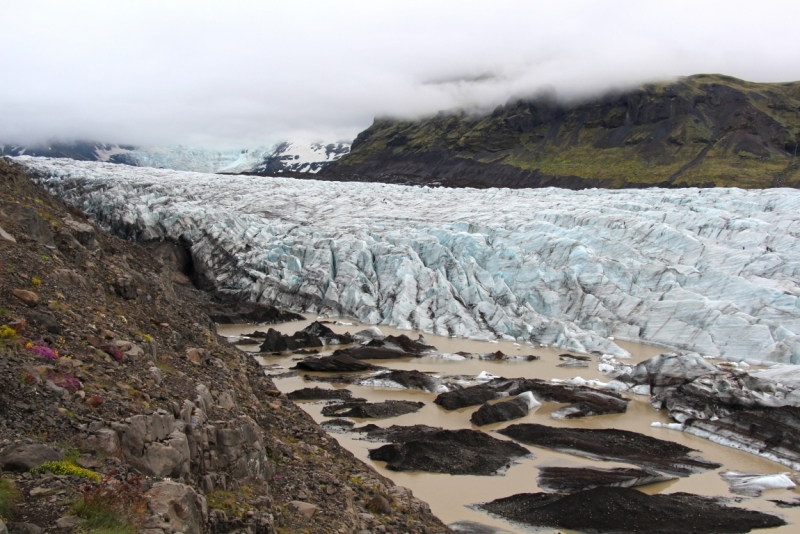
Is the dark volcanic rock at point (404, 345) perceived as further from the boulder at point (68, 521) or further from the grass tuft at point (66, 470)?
the boulder at point (68, 521)

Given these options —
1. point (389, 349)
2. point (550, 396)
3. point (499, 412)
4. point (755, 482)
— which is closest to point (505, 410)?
point (499, 412)

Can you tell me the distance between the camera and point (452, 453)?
518 inches

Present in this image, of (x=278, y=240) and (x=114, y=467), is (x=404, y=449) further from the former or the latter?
(x=278, y=240)

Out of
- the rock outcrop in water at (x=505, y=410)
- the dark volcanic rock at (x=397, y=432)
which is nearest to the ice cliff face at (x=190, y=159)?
the rock outcrop in water at (x=505, y=410)

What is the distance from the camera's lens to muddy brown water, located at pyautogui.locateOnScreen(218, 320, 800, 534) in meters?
11.4

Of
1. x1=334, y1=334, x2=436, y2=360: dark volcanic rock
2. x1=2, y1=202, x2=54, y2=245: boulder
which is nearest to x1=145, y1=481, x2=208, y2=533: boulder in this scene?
x1=2, y1=202, x2=54, y2=245: boulder

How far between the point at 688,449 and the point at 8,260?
1468 cm

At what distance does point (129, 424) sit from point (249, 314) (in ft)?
84.1

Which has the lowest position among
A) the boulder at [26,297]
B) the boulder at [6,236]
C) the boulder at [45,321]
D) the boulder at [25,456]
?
the boulder at [25,456]

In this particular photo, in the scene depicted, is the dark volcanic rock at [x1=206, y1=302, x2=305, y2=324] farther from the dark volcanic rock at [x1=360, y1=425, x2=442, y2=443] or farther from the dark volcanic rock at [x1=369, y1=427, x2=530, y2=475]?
→ the dark volcanic rock at [x1=369, y1=427, x2=530, y2=475]

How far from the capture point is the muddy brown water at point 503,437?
11438mm

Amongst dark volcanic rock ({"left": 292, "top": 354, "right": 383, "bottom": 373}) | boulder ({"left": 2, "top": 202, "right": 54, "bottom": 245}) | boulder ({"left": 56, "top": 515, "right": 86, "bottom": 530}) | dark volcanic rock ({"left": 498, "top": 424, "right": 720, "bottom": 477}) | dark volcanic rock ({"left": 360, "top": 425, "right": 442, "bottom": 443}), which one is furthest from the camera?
dark volcanic rock ({"left": 292, "top": 354, "right": 383, "bottom": 373})

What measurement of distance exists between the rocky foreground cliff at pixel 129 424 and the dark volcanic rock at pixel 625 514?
9.62ft

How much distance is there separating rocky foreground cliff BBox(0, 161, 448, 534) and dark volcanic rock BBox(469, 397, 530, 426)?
753cm
